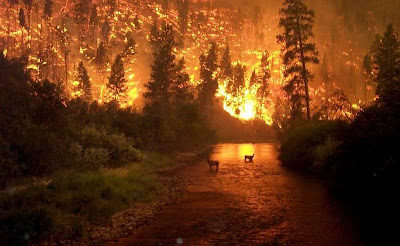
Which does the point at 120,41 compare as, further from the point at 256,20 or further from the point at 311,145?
the point at 311,145

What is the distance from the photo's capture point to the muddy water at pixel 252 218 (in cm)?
1199

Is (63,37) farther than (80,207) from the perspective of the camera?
Yes

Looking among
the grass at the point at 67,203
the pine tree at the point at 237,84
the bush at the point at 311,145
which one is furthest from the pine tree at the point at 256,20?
the grass at the point at 67,203

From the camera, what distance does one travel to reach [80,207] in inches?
559

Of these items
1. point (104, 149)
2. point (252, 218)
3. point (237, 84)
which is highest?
point (237, 84)

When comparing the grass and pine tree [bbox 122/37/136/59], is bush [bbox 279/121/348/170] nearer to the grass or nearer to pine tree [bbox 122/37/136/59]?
the grass

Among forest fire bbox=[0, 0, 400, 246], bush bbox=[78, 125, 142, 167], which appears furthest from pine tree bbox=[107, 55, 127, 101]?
bush bbox=[78, 125, 142, 167]

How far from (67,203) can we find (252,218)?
859cm

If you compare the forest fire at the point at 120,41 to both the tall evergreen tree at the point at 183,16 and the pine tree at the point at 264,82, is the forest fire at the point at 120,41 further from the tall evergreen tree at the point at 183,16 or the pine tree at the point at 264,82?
the pine tree at the point at 264,82

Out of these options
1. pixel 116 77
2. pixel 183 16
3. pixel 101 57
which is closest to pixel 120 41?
pixel 101 57

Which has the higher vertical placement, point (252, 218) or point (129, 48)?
point (129, 48)

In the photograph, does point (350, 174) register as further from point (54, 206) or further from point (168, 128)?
point (168, 128)

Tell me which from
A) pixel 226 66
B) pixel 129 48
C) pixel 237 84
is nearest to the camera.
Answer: pixel 129 48

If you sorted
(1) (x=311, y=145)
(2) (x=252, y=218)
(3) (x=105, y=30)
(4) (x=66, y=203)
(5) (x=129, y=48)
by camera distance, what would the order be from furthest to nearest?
(3) (x=105, y=30), (5) (x=129, y=48), (1) (x=311, y=145), (2) (x=252, y=218), (4) (x=66, y=203)
